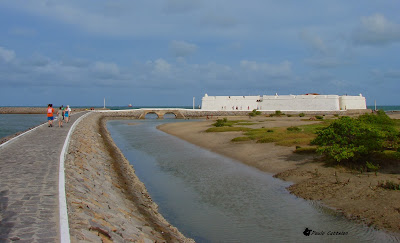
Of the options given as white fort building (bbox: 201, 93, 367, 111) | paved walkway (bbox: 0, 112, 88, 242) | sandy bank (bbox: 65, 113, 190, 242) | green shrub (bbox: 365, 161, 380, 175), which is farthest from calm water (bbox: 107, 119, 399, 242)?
white fort building (bbox: 201, 93, 367, 111)

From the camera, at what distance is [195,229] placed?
1032cm

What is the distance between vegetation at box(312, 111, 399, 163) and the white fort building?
69.1m

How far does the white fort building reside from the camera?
3349 inches

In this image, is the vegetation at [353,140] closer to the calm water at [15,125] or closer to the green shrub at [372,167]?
the green shrub at [372,167]

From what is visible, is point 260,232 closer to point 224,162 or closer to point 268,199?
point 268,199

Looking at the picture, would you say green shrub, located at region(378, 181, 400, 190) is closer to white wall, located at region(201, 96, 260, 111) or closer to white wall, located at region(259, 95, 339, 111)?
white wall, located at region(259, 95, 339, 111)

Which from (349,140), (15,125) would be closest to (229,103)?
(15,125)

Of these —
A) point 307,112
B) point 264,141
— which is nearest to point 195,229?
point 264,141

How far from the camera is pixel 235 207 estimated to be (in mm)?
12352

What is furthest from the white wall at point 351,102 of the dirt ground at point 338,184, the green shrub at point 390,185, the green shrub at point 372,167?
the green shrub at point 390,185

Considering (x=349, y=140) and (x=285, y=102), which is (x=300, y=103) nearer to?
(x=285, y=102)

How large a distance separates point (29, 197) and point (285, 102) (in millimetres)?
83647

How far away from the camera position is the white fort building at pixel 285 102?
85.1 m

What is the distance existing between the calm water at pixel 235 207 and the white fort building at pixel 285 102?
6953 cm
